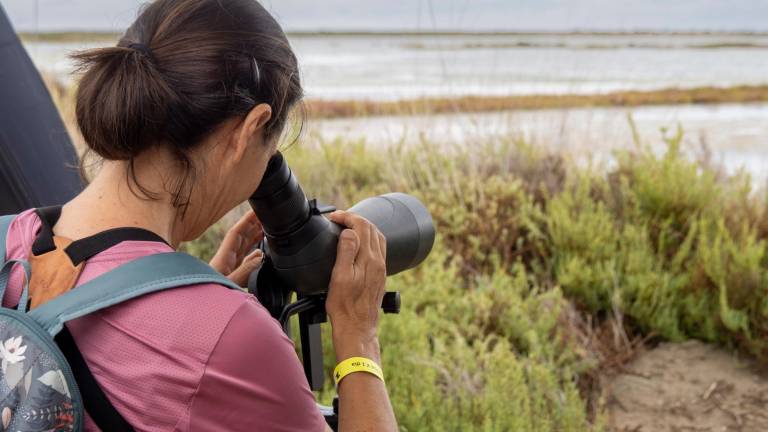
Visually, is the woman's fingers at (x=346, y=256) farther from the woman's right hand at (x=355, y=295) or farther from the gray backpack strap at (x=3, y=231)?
the gray backpack strap at (x=3, y=231)

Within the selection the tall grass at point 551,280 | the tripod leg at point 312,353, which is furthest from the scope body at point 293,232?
the tall grass at point 551,280

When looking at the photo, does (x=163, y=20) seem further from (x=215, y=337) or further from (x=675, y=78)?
(x=675, y=78)

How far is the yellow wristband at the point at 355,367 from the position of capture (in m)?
1.61

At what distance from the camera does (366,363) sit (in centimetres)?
162

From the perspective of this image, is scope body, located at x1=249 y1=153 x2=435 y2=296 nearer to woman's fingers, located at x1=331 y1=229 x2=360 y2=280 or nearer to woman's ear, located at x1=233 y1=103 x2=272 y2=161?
woman's fingers, located at x1=331 y1=229 x2=360 y2=280

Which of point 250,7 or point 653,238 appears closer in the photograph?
point 250,7

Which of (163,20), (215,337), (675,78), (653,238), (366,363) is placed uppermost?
(163,20)

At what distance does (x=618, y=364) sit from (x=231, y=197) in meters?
2.79

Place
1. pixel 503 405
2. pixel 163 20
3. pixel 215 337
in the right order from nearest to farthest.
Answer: pixel 215 337
pixel 163 20
pixel 503 405

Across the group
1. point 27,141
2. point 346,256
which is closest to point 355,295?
point 346,256

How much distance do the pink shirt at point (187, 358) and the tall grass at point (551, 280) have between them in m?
1.59

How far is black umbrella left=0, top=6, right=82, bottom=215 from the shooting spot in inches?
122

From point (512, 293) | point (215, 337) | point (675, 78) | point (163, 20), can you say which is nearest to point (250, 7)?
point (163, 20)

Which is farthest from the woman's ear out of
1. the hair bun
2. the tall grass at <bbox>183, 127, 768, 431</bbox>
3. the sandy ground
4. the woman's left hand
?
the sandy ground
